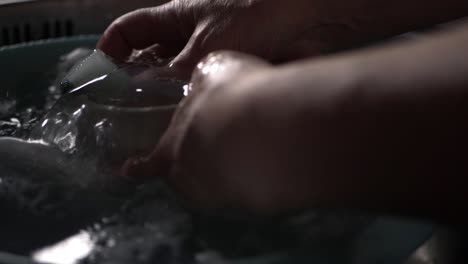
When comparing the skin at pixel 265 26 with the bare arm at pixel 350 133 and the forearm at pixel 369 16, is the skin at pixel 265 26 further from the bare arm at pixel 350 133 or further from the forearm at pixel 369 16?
the bare arm at pixel 350 133

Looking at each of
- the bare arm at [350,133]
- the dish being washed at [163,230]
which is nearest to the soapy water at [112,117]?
the dish being washed at [163,230]

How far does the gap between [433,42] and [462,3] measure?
1.19ft

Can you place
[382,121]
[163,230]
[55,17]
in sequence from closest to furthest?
[382,121] < [163,230] < [55,17]

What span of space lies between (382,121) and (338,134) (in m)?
0.02

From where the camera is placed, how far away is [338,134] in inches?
11.9

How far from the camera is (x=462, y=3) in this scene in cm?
62

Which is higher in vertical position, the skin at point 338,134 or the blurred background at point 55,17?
the skin at point 338,134

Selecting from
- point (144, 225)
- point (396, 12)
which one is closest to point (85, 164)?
point (144, 225)

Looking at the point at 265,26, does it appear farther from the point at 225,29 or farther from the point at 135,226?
the point at 135,226

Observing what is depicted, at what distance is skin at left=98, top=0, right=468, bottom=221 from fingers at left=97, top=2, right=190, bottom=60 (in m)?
0.31

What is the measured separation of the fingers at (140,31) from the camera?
66 centimetres

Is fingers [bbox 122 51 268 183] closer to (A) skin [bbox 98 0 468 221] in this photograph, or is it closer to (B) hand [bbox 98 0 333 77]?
(A) skin [bbox 98 0 468 221]

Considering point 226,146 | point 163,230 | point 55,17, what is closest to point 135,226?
point 163,230

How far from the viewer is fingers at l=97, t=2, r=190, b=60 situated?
0.66 meters
